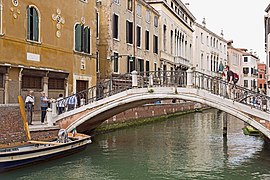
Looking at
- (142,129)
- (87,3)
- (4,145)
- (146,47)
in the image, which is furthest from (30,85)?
(146,47)

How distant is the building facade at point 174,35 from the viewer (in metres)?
29.3

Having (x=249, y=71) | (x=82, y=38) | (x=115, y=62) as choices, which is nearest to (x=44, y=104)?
(x=82, y=38)

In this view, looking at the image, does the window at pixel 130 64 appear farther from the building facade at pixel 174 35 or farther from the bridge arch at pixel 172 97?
the bridge arch at pixel 172 97

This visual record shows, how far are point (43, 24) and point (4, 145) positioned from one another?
510cm

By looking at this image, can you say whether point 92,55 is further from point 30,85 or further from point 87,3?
point 30,85

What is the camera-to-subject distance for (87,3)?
1773 cm

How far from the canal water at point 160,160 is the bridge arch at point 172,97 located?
1047mm

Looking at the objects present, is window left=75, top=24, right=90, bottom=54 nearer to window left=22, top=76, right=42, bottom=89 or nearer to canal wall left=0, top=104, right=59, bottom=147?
window left=22, top=76, right=42, bottom=89

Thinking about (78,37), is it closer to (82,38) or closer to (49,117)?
(82,38)

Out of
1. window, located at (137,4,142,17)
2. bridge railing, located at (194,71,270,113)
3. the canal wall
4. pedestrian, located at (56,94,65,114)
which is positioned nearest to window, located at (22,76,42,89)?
pedestrian, located at (56,94,65,114)

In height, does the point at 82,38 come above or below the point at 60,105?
above

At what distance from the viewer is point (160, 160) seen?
12.7 metres

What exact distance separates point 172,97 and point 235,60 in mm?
45068

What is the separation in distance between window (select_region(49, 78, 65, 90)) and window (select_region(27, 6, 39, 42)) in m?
1.67
